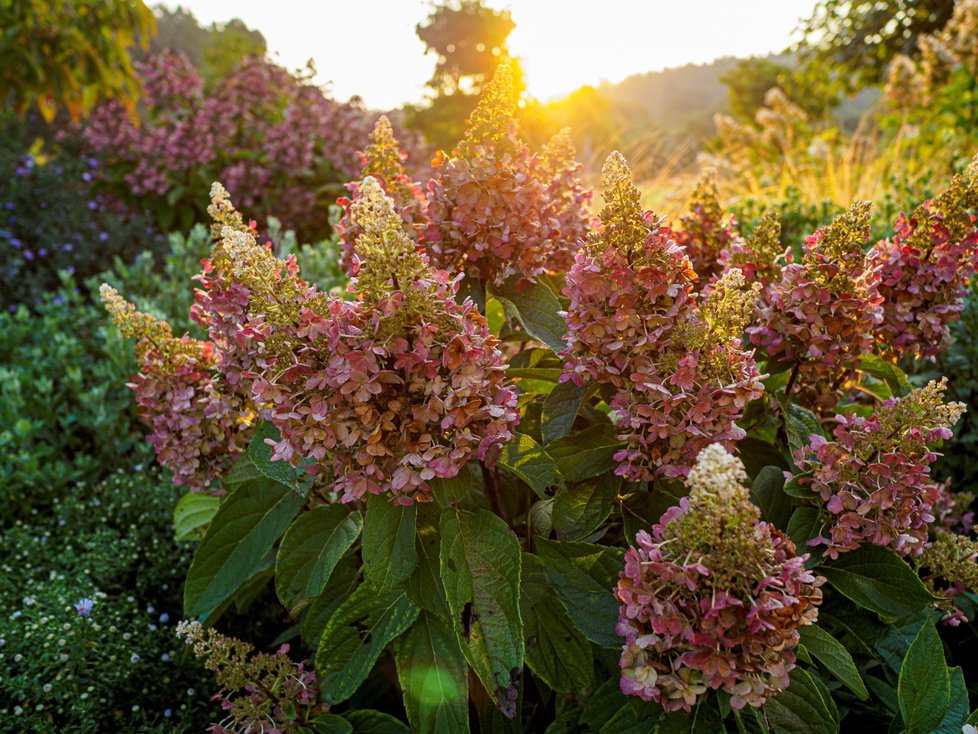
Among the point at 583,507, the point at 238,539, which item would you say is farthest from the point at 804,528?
the point at 238,539

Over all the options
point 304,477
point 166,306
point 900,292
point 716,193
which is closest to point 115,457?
point 166,306

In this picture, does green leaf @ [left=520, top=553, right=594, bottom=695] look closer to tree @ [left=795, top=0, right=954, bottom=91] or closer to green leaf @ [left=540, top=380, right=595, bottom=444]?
green leaf @ [left=540, top=380, right=595, bottom=444]

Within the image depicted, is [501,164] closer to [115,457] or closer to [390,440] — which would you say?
[390,440]

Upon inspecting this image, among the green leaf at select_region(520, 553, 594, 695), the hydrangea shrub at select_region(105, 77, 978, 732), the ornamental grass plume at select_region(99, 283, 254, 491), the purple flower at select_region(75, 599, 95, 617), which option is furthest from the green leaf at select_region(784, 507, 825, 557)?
the purple flower at select_region(75, 599, 95, 617)

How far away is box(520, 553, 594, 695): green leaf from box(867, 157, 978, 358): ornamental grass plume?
99cm

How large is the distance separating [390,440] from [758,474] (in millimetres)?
873

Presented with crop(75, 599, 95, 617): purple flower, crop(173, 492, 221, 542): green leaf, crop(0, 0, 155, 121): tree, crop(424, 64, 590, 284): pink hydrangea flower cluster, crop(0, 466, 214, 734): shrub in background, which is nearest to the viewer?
crop(424, 64, 590, 284): pink hydrangea flower cluster

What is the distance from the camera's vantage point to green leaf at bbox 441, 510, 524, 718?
1.23 meters

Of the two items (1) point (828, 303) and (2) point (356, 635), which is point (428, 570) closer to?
(2) point (356, 635)

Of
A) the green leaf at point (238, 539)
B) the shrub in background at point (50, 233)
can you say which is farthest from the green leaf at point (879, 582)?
the shrub in background at point (50, 233)

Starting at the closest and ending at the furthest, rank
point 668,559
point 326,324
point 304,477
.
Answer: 1. point 668,559
2. point 326,324
3. point 304,477

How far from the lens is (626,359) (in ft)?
4.24

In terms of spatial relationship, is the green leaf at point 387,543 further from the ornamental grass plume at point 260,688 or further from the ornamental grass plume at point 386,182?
the ornamental grass plume at point 386,182

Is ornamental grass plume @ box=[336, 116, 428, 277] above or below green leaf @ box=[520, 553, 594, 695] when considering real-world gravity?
above
